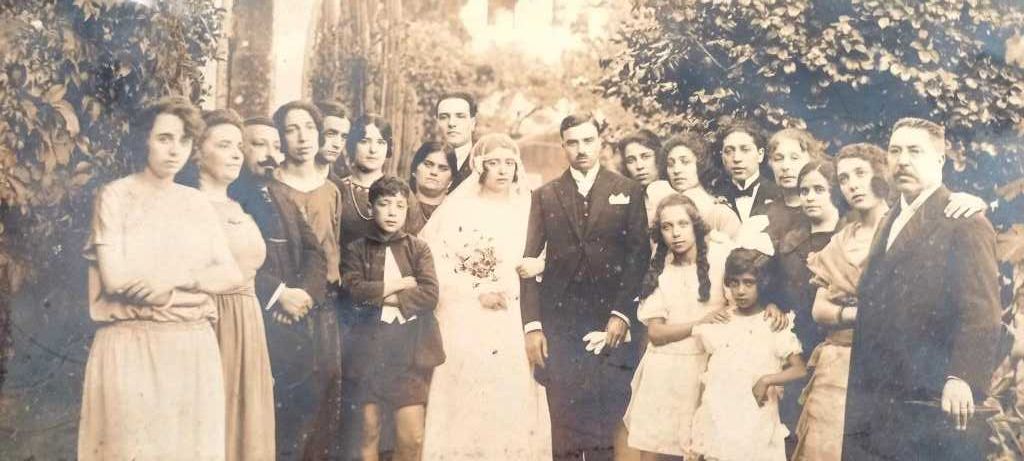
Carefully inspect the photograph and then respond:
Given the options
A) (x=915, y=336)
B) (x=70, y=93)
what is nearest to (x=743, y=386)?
(x=915, y=336)

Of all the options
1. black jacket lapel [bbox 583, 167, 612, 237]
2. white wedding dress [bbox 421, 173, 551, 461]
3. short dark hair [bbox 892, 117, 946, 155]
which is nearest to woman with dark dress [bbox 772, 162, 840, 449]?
short dark hair [bbox 892, 117, 946, 155]

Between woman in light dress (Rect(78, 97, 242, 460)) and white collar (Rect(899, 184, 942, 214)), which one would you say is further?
white collar (Rect(899, 184, 942, 214))

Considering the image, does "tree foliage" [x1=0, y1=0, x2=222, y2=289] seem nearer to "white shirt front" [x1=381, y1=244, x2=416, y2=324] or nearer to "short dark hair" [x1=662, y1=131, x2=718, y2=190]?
"white shirt front" [x1=381, y1=244, x2=416, y2=324]

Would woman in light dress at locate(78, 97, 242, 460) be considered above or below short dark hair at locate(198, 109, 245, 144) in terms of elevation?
below

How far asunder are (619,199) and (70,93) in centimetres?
283

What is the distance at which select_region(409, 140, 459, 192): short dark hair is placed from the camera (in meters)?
5.91

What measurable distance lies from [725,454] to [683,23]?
2.23 m

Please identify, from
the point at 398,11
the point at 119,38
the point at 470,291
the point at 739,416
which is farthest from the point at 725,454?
the point at 119,38

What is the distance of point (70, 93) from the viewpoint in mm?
5832

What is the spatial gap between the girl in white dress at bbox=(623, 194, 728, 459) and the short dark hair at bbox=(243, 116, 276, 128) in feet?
6.64

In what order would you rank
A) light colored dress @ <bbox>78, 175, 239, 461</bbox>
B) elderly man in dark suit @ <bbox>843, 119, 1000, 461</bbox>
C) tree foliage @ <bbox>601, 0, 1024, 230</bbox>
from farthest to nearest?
tree foliage @ <bbox>601, 0, 1024, 230</bbox> → elderly man in dark suit @ <bbox>843, 119, 1000, 461</bbox> → light colored dress @ <bbox>78, 175, 239, 461</bbox>

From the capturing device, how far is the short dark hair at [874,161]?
598cm

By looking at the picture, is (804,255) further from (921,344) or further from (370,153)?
(370,153)

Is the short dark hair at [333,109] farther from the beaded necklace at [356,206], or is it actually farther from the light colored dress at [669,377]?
the light colored dress at [669,377]
